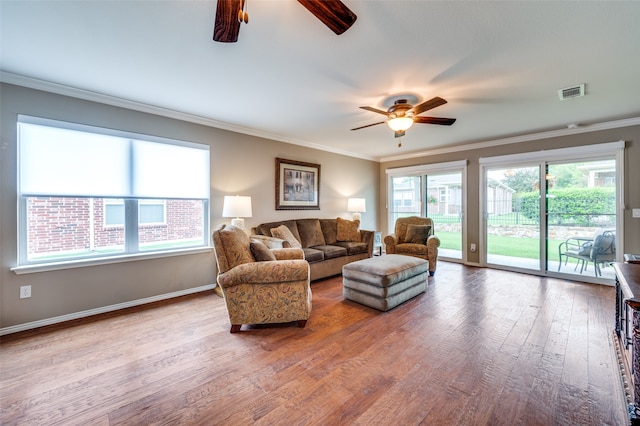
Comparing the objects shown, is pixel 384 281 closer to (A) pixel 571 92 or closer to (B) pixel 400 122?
(B) pixel 400 122

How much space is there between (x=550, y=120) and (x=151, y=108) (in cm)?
541

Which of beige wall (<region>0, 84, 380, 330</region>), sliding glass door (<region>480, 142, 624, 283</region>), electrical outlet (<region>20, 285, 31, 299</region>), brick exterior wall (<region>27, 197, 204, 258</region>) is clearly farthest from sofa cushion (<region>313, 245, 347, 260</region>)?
electrical outlet (<region>20, 285, 31, 299</region>)

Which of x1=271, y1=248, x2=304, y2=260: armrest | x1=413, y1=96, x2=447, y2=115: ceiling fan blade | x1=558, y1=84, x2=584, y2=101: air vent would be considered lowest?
x1=271, y1=248, x2=304, y2=260: armrest

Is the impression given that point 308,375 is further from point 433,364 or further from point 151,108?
point 151,108

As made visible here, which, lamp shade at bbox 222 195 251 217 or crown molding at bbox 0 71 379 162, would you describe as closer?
crown molding at bbox 0 71 379 162

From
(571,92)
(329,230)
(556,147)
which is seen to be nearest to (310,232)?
(329,230)

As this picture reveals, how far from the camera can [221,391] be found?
170 centimetres

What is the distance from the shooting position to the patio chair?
3883 mm

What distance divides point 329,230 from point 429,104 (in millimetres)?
2925

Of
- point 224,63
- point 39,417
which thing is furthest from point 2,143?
point 39,417

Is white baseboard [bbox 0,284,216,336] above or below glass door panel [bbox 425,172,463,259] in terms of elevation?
below

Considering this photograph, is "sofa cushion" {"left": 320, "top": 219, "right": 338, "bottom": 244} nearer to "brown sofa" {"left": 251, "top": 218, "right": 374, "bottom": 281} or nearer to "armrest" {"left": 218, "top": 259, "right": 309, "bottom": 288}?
"brown sofa" {"left": 251, "top": 218, "right": 374, "bottom": 281}

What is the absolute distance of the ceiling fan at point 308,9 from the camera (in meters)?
1.30

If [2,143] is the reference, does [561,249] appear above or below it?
below
